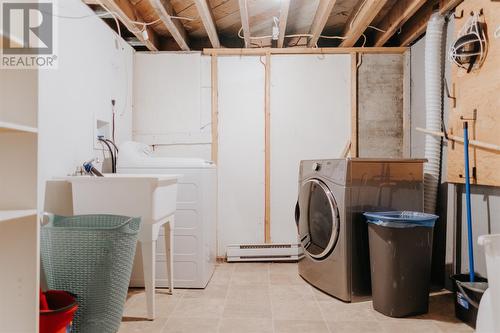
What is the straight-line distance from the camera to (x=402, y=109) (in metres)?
3.52

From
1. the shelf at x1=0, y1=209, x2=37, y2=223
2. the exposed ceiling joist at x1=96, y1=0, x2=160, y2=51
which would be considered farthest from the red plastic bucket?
the exposed ceiling joist at x1=96, y1=0, x2=160, y2=51

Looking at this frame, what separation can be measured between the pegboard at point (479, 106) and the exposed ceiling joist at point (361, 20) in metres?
0.55

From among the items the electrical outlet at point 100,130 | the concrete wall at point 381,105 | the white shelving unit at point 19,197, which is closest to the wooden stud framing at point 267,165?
the concrete wall at point 381,105

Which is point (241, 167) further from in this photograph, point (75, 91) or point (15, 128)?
point (15, 128)

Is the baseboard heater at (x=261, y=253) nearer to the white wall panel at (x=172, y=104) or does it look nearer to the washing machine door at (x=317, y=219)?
the washing machine door at (x=317, y=219)

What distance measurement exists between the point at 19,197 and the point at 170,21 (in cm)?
200

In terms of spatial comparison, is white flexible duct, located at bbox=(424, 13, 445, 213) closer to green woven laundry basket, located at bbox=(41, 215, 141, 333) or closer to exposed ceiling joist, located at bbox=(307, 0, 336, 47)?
exposed ceiling joist, located at bbox=(307, 0, 336, 47)

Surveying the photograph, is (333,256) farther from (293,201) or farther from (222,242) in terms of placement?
(222,242)

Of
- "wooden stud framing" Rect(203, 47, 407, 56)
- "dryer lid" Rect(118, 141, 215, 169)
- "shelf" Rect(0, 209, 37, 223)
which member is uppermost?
"wooden stud framing" Rect(203, 47, 407, 56)

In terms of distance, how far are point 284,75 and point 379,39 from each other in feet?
3.10

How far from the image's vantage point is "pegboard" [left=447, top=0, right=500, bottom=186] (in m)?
2.12

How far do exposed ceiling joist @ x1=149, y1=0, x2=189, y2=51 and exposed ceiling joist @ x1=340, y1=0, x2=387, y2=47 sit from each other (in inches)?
59.1

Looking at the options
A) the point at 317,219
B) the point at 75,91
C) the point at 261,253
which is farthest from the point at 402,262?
the point at 75,91

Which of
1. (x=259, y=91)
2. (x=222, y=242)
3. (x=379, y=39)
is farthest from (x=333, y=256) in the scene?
(x=379, y=39)
